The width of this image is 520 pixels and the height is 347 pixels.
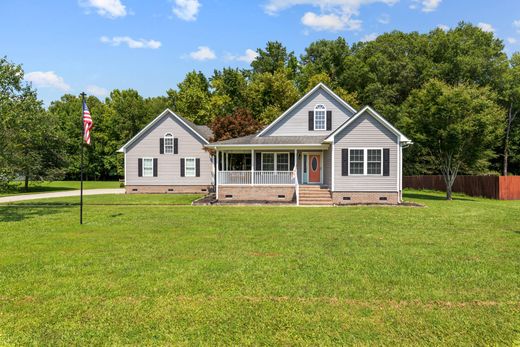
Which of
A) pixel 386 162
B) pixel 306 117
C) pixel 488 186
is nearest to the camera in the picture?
pixel 386 162

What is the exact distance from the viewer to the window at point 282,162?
2245 cm

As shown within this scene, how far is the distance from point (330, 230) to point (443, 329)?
6.53m

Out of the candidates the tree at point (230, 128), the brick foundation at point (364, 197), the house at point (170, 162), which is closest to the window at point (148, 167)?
the house at point (170, 162)

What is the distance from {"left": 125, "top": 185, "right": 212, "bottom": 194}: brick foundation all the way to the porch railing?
23.3 ft

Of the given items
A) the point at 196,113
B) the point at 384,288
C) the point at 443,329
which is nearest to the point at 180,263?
the point at 384,288

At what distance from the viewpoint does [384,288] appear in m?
5.39

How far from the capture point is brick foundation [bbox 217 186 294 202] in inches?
810

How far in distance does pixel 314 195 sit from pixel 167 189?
12921mm

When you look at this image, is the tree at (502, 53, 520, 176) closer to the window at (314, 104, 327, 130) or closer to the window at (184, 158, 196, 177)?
Answer: the window at (314, 104, 327, 130)

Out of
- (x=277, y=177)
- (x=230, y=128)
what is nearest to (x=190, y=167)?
(x=230, y=128)

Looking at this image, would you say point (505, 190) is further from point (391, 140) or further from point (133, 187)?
point (133, 187)

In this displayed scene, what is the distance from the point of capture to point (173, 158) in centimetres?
2823

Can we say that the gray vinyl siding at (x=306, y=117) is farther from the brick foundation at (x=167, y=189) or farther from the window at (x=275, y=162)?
the brick foundation at (x=167, y=189)

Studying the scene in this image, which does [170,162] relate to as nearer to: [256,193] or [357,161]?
[256,193]
